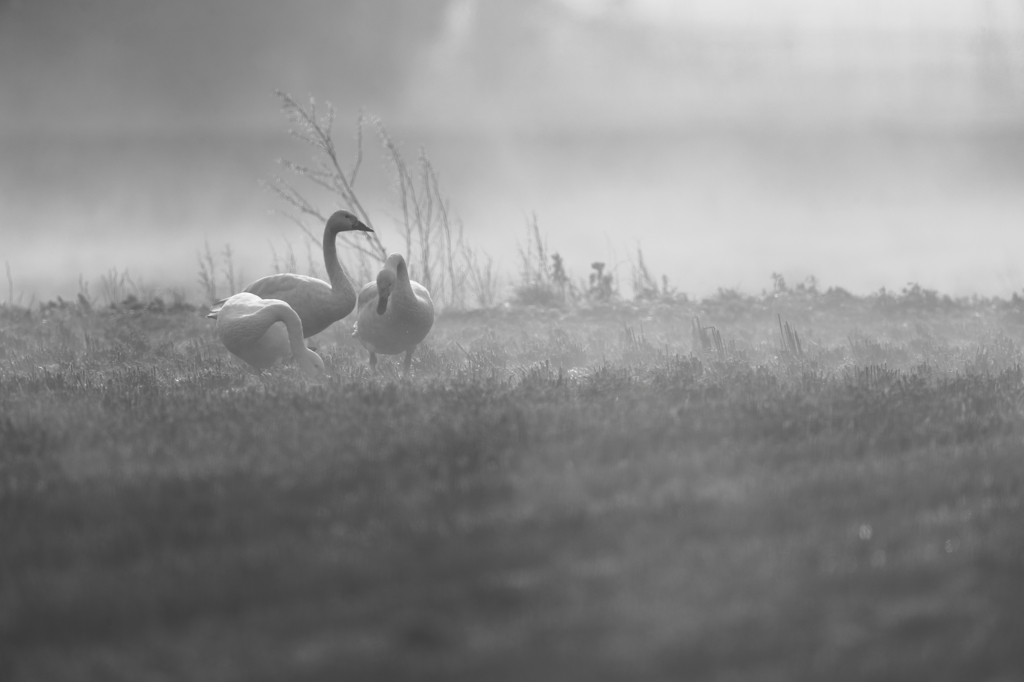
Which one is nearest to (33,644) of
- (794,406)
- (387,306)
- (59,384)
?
(794,406)

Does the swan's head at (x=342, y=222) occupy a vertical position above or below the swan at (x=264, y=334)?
above

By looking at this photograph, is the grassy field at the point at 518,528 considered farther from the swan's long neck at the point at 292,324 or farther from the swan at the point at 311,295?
the swan at the point at 311,295

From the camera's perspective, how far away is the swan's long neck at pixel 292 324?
10859 millimetres

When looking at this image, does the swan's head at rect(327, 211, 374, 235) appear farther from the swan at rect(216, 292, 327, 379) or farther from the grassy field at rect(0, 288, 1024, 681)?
the grassy field at rect(0, 288, 1024, 681)

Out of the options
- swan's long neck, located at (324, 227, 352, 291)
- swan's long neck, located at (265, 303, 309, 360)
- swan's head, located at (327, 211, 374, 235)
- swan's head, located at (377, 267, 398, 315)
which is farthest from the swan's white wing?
swan's head, located at (377, 267, 398, 315)

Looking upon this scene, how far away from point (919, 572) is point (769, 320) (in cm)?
1292

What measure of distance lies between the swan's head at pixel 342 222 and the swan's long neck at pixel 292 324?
8.66ft

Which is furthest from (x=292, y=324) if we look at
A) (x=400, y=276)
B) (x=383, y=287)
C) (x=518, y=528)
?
(x=518, y=528)

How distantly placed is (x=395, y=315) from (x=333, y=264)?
7.50 feet

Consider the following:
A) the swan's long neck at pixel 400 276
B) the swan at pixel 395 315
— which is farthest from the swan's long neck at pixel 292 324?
the swan's long neck at pixel 400 276

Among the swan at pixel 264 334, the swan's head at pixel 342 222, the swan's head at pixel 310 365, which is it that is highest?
the swan's head at pixel 342 222

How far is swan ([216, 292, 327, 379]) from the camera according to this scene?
10836mm

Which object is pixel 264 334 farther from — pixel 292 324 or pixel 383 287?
pixel 383 287

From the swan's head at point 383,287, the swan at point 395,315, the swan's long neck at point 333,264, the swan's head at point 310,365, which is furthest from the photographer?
the swan's long neck at point 333,264
